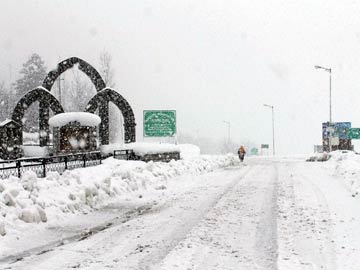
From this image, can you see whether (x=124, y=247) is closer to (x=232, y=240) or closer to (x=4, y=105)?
(x=232, y=240)

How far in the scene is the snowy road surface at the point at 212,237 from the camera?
7.03 meters

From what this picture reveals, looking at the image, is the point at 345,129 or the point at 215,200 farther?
the point at 345,129

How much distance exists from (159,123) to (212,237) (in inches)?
959

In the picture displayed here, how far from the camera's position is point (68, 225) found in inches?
411

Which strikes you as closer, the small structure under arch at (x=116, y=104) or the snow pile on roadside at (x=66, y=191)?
the snow pile on roadside at (x=66, y=191)

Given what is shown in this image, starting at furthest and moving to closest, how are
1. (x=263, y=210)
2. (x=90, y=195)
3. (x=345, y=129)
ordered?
1. (x=345, y=129)
2. (x=90, y=195)
3. (x=263, y=210)

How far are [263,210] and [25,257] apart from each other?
6.48 m

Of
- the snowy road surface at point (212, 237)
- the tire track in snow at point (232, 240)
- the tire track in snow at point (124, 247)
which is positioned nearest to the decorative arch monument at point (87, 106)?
the snowy road surface at point (212, 237)

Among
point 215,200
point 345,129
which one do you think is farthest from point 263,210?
point 345,129

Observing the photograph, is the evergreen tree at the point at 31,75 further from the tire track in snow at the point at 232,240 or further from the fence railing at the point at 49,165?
the tire track in snow at the point at 232,240

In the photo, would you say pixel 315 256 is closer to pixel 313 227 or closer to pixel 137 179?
pixel 313 227

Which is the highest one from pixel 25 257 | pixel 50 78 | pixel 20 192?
pixel 50 78

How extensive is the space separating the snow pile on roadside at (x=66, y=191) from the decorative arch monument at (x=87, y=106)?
16.2m

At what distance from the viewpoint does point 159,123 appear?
107 ft
